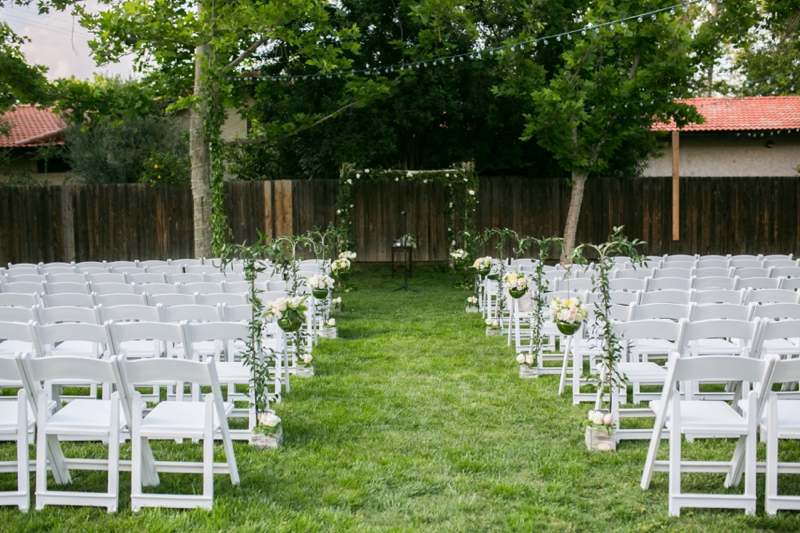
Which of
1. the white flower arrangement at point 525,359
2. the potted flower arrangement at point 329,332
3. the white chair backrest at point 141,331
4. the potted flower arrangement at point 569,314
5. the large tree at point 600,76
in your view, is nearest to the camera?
the white chair backrest at point 141,331

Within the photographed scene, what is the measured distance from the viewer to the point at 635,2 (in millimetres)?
14727

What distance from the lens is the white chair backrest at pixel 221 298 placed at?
696 centimetres

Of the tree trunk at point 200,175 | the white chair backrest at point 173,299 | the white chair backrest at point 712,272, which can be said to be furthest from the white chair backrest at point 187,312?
the tree trunk at point 200,175

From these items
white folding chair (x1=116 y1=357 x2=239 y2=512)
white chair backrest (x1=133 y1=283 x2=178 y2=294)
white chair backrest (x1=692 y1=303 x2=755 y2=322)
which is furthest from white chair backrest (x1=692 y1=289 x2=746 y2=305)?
white chair backrest (x1=133 y1=283 x2=178 y2=294)

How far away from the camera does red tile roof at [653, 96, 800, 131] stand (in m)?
23.1

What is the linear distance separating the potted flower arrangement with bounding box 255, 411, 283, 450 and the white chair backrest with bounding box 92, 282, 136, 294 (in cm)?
334

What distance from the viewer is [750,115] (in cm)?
2464

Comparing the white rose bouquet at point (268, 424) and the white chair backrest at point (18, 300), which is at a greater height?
the white chair backrest at point (18, 300)

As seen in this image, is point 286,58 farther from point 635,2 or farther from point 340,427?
point 340,427

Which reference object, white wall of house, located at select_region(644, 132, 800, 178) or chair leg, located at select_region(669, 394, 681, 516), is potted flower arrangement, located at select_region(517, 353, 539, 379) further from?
white wall of house, located at select_region(644, 132, 800, 178)

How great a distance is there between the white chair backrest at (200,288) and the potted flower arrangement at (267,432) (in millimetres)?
3071

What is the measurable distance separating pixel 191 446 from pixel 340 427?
1.05m

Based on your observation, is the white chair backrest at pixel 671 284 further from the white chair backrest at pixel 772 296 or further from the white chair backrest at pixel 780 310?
the white chair backrest at pixel 780 310

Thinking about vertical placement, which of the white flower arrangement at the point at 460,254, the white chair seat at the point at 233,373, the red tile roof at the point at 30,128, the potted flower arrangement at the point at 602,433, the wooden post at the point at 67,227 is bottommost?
the potted flower arrangement at the point at 602,433
